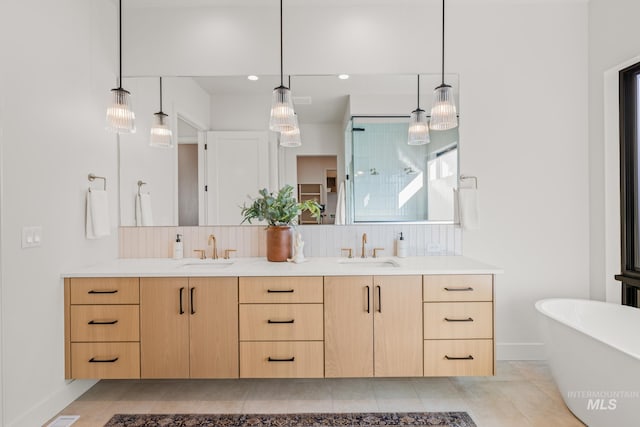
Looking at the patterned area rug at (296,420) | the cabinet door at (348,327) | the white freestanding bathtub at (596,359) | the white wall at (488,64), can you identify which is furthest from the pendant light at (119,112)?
the white freestanding bathtub at (596,359)

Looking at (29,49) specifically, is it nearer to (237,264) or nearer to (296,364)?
(237,264)

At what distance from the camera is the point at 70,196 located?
226 centimetres

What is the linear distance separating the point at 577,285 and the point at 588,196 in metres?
0.68

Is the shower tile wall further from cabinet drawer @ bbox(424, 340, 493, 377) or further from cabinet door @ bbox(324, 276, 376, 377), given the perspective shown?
cabinet drawer @ bbox(424, 340, 493, 377)

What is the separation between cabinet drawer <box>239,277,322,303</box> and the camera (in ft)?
7.19

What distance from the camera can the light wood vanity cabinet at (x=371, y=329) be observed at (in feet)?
7.20

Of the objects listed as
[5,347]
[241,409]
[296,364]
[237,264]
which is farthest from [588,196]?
[5,347]

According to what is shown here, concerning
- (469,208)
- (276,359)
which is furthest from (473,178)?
(276,359)

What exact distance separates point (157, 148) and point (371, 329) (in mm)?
2023

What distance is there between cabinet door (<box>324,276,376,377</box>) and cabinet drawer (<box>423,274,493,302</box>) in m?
0.11

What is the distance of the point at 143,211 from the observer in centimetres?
280

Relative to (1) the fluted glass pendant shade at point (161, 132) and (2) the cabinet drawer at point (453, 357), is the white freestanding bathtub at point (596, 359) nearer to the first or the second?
(2) the cabinet drawer at point (453, 357)

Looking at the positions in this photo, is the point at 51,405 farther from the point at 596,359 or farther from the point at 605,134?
the point at 605,134

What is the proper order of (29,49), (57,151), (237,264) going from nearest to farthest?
(29,49) < (57,151) < (237,264)
